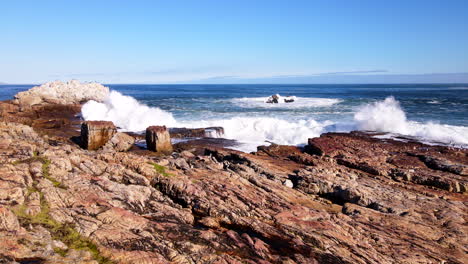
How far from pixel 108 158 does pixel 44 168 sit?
3.47 meters

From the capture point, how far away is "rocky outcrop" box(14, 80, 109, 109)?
5247 centimetres

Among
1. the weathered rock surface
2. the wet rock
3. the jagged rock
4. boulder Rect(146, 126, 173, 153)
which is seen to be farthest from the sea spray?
the jagged rock

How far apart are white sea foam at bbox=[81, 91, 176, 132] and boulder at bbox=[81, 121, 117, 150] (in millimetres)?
10563

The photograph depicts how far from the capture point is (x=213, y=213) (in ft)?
36.1

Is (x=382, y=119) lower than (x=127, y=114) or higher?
lower

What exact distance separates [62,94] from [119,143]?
43235 millimetres

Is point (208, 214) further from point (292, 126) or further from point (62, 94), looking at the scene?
point (62, 94)

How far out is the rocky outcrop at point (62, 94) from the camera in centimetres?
5247

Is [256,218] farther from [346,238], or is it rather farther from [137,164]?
[137,164]

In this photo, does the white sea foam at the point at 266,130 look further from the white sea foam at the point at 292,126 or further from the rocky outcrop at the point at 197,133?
the rocky outcrop at the point at 197,133

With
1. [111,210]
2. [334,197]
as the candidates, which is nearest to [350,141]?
[334,197]

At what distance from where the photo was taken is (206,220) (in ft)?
34.3

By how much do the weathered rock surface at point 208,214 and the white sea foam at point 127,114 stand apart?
24.5 metres

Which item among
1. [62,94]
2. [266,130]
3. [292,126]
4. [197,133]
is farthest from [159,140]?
[62,94]
